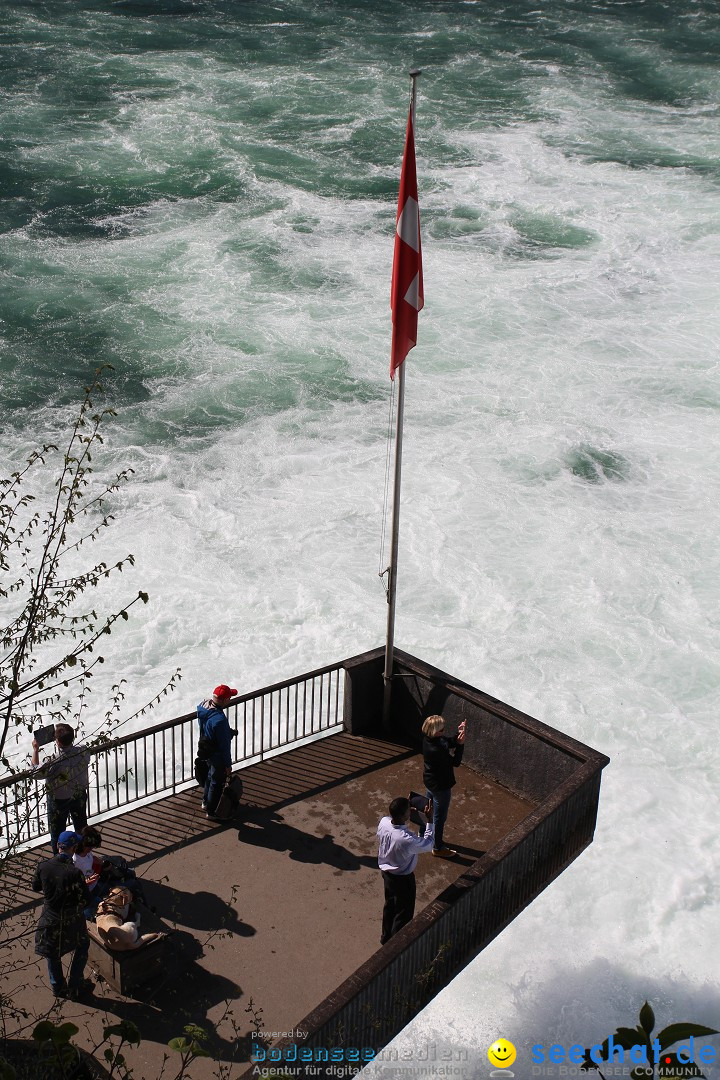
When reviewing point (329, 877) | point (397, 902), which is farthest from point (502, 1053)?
point (397, 902)

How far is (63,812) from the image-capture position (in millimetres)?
12094

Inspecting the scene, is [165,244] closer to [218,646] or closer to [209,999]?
[218,646]

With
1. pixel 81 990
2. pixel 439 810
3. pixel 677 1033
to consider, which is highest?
pixel 677 1033

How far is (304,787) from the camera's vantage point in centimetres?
1359

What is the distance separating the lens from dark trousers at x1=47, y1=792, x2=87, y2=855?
11945 mm

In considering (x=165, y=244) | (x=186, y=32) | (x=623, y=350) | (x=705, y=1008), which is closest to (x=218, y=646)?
(x=705, y=1008)

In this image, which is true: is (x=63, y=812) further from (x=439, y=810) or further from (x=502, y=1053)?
(x=502, y=1053)

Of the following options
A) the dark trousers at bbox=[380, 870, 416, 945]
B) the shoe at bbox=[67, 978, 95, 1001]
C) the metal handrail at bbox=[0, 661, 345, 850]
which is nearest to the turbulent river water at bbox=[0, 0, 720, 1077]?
the metal handrail at bbox=[0, 661, 345, 850]

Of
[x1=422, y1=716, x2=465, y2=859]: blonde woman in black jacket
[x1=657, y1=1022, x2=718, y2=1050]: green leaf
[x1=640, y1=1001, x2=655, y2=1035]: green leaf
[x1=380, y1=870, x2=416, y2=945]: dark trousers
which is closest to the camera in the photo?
[x1=657, y1=1022, x2=718, y2=1050]: green leaf

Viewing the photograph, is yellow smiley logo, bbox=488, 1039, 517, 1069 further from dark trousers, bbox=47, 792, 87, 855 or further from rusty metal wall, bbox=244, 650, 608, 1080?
dark trousers, bbox=47, 792, 87, 855

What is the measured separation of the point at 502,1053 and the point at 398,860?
200 inches

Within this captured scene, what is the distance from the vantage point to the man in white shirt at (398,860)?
1076cm

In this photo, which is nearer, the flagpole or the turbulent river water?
the flagpole

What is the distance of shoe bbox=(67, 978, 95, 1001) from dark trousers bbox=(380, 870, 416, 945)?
2709 mm
